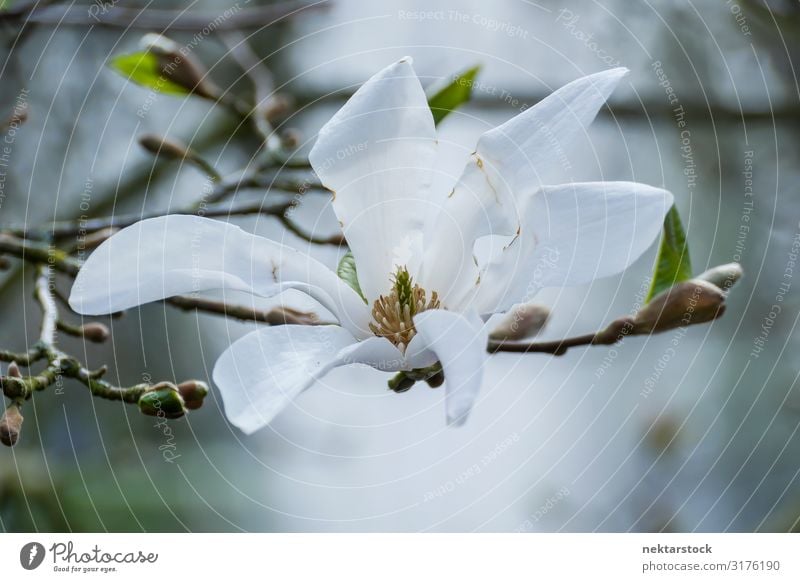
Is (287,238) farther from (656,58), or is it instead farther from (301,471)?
(656,58)

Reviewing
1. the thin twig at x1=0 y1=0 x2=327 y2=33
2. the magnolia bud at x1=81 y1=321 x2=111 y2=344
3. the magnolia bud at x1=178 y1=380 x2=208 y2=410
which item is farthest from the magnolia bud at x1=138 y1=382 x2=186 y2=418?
the thin twig at x1=0 y1=0 x2=327 y2=33

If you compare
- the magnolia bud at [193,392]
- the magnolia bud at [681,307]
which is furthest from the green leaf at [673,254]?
the magnolia bud at [193,392]

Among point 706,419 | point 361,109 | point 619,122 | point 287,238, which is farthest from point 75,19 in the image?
point 706,419

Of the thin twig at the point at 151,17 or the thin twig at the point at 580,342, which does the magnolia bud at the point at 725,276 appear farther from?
the thin twig at the point at 151,17

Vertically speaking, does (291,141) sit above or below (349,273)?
above

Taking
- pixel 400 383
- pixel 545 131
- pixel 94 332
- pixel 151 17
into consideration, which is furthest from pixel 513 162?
pixel 151 17

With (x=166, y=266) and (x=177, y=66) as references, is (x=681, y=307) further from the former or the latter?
(x=177, y=66)
